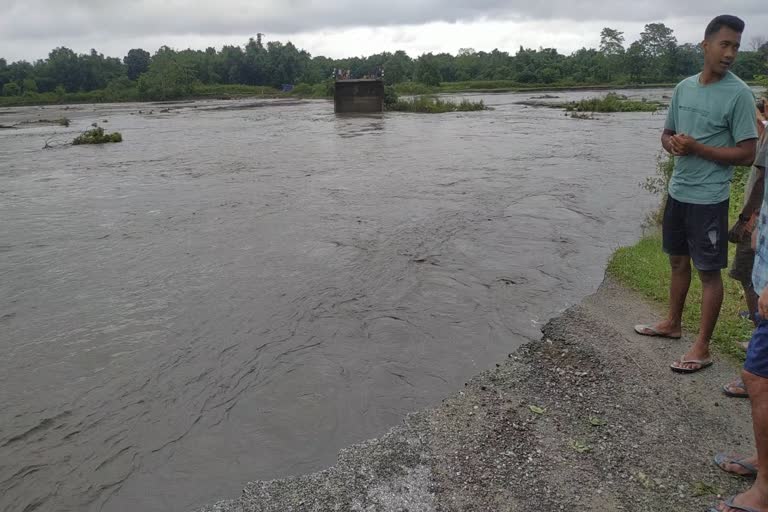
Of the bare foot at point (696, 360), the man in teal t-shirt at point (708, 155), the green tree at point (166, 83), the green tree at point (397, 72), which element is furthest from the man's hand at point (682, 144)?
the green tree at point (397, 72)

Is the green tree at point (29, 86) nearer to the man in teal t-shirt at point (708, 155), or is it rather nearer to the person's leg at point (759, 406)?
the man in teal t-shirt at point (708, 155)

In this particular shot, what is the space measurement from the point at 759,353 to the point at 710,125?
2.34 metres

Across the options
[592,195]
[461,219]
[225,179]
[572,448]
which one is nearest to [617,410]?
[572,448]

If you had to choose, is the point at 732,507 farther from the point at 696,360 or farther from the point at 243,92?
the point at 243,92

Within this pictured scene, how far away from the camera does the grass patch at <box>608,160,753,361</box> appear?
568 centimetres

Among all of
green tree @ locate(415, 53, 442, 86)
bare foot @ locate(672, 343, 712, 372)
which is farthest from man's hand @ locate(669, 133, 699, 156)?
green tree @ locate(415, 53, 442, 86)

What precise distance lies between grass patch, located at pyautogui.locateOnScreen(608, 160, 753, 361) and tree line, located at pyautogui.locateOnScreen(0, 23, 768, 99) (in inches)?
3704

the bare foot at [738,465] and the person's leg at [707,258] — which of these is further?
the person's leg at [707,258]

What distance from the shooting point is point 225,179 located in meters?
19.0

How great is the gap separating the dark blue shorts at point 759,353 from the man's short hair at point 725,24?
105 inches

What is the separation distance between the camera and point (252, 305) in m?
8.35

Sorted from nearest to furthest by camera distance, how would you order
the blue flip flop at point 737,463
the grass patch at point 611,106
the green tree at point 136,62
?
the blue flip flop at point 737,463, the grass patch at point 611,106, the green tree at point 136,62

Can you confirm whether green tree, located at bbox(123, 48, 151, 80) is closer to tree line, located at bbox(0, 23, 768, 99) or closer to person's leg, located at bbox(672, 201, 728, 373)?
tree line, located at bbox(0, 23, 768, 99)

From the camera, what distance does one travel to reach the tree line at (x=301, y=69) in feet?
371
